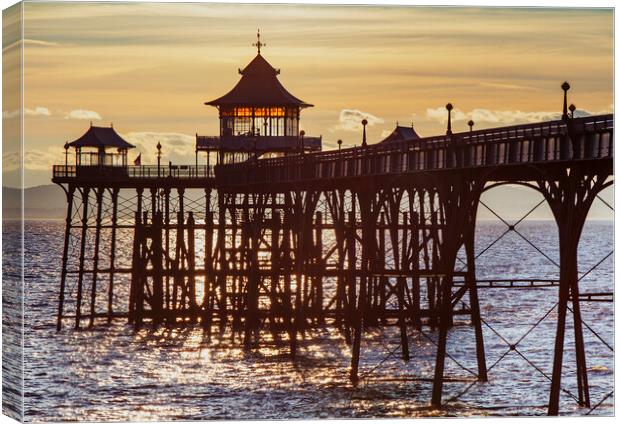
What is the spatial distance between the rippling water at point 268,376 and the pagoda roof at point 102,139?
907 centimetres

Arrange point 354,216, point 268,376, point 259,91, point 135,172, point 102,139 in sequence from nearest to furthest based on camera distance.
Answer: point 268,376, point 354,216, point 102,139, point 135,172, point 259,91

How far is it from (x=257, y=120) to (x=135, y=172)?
24.3 ft

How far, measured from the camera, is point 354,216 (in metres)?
59.2

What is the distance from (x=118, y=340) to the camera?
224 ft

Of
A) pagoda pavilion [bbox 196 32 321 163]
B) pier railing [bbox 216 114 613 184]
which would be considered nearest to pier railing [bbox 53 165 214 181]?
pagoda pavilion [bbox 196 32 321 163]

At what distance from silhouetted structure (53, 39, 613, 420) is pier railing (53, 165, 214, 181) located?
0.09m

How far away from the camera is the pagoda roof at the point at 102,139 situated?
80.6 metres

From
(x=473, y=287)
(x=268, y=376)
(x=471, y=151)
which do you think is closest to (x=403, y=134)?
(x=268, y=376)

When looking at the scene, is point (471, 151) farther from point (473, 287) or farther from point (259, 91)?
point (259, 91)

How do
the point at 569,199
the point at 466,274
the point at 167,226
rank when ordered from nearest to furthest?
1. the point at 569,199
2. the point at 466,274
3. the point at 167,226

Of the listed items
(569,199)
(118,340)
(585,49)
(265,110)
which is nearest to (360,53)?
(585,49)

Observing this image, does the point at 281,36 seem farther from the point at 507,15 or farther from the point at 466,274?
the point at 466,274

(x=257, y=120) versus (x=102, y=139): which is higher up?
(x=257, y=120)

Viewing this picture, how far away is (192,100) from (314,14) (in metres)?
12.8
